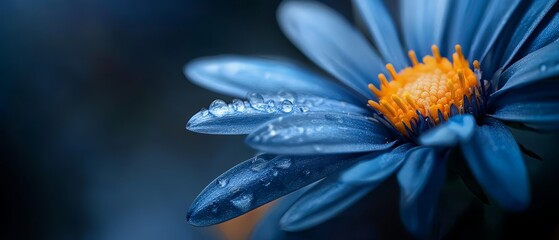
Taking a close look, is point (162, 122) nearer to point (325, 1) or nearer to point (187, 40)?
point (187, 40)

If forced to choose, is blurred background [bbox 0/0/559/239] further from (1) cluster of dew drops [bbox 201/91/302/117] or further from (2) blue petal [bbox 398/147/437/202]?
(2) blue petal [bbox 398/147/437/202]

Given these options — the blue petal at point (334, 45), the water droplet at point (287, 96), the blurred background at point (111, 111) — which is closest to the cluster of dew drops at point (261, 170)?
the water droplet at point (287, 96)

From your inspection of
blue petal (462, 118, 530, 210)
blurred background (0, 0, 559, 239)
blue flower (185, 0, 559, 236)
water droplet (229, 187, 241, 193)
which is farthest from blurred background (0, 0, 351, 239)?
blue petal (462, 118, 530, 210)

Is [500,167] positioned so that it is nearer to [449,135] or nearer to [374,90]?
[449,135]

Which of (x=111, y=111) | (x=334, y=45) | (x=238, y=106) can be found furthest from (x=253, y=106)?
(x=111, y=111)

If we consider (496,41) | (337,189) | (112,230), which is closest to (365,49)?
(496,41)
